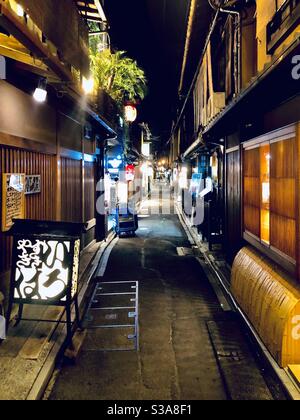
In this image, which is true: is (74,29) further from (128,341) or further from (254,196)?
(128,341)

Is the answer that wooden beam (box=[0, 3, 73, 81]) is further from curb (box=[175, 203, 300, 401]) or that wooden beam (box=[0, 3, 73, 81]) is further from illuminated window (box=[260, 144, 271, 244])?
curb (box=[175, 203, 300, 401])

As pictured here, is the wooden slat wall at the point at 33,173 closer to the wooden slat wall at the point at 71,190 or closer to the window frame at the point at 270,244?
the wooden slat wall at the point at 71,190

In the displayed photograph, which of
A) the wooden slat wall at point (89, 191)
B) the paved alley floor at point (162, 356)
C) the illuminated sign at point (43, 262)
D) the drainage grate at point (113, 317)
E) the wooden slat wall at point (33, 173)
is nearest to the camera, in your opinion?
the paved alley floor at point (162, 356)

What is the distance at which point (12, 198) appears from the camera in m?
9.26

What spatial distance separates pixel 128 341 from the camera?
8.73m

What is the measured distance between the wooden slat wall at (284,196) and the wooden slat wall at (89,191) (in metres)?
12.5

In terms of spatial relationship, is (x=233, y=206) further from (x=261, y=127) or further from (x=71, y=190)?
(x=71, y=190)

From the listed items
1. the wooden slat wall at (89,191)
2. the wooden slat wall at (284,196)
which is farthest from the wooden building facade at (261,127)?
the wooden slat wall at (89,191)

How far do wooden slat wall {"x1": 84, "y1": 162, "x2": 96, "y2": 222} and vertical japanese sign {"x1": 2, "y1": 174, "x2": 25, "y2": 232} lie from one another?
933cm

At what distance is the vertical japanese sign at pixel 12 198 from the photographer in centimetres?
885

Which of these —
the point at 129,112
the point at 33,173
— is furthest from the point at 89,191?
the point at 129,112

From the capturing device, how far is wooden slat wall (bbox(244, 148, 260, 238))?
1016 cm

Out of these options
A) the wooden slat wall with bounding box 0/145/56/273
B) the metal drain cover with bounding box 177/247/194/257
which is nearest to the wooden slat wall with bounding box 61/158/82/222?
the wooden slat wall with bounding box 0/145/56/273
